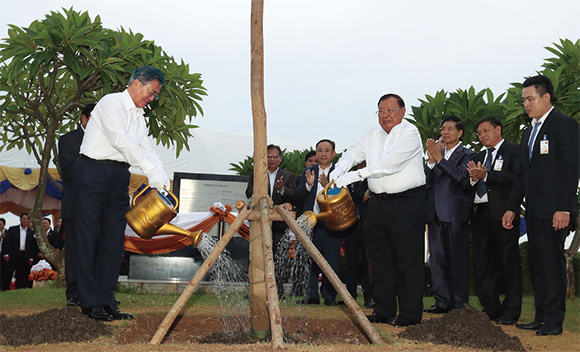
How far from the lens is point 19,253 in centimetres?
1173

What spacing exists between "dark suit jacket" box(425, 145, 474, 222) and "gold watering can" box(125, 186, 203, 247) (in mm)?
2425

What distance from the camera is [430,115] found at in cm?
795

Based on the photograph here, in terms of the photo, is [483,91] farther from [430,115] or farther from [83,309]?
[83,309]

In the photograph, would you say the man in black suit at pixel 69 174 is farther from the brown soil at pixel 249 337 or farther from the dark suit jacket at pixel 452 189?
the dark suit jacket at pixel 452 189

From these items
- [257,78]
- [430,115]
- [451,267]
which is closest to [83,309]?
[257,78]

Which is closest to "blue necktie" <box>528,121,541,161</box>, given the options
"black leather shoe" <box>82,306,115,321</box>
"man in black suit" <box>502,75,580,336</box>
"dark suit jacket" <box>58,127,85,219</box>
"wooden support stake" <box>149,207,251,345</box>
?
"man in black suit" <box>502,75,580,336</box>

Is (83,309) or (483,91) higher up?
(483,91)

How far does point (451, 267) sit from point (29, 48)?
5.24 meters

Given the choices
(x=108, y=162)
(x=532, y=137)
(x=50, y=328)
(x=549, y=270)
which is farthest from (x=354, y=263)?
(x=50, y=328)

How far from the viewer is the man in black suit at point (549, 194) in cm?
438

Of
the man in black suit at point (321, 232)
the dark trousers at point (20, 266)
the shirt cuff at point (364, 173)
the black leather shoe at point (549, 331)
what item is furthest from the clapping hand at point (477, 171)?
the dark trousers at point (20, 266)

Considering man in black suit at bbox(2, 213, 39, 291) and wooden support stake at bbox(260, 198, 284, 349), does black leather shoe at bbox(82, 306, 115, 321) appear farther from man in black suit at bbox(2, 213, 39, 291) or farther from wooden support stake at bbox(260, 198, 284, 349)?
man in black suit at bbox(2, 213, 39, 291)

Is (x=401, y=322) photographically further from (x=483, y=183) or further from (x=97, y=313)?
(x=97, y=313)

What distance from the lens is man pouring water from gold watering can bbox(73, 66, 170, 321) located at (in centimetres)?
465
